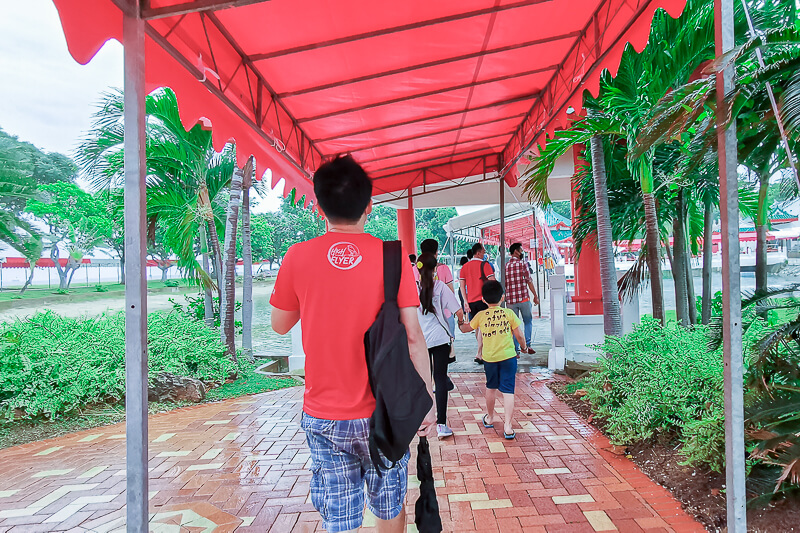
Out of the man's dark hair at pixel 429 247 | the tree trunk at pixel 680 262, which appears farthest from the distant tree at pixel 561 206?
the man's dark hair at pixel 429 247

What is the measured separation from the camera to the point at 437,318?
11.8 feet

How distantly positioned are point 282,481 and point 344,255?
2.34 m

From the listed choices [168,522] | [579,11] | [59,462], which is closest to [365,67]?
[579,11]

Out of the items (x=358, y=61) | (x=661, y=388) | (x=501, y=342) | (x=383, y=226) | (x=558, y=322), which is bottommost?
(x=661, y=388)

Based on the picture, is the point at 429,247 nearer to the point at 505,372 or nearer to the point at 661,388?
the point at 505,372

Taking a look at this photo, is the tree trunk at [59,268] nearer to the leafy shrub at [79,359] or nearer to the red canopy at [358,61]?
the leafy shrub at [79,359]

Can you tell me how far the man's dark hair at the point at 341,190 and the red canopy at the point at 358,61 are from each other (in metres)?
0.92

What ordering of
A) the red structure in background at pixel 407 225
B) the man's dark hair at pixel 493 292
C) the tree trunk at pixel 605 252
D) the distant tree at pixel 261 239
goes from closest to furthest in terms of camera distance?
1. the man's dark hair at pixel 493 292
2. the tree trunk at pixel 605 252
3. the red structure in background at pixel 407 225
4. the distant tree at pixel 261 239

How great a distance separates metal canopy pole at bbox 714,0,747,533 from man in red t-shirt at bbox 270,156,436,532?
124 cm

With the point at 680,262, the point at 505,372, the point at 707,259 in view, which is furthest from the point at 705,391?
the point at 707,259

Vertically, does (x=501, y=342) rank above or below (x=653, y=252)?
below

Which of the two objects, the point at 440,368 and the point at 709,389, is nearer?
the point at 709,389

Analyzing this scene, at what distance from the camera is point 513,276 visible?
21.5ft

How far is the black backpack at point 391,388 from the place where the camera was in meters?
1.37
